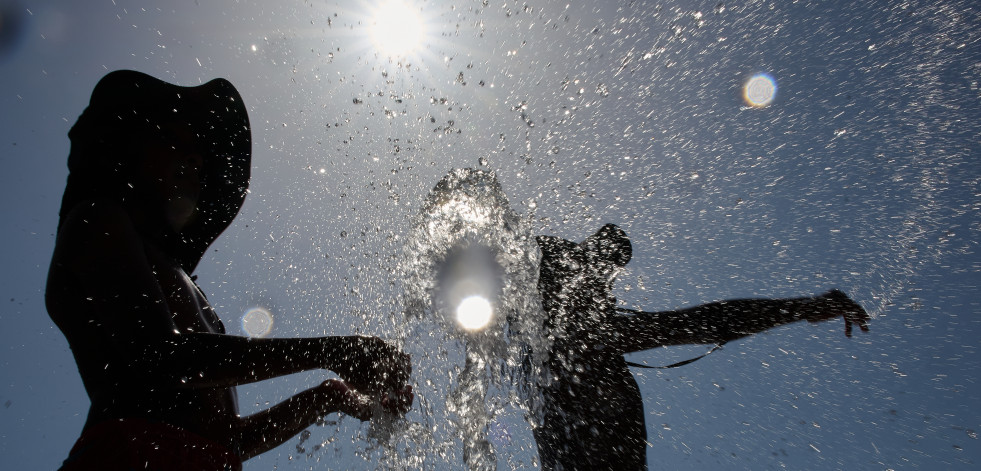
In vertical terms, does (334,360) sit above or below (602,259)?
below

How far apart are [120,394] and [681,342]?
98.8 inches

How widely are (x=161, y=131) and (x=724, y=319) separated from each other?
8.99 ft

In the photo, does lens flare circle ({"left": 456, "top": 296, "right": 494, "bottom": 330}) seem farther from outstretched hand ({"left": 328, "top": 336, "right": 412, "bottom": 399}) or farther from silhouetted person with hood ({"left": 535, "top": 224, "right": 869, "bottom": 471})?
outstretched hand ({"left": 328, "top": 336, "right": 412, "bottom": 399})

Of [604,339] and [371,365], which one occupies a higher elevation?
[604,339]

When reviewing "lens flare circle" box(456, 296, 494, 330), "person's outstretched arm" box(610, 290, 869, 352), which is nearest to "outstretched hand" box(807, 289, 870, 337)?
"person's outstretched arm" box(610, 290, 869, 352)

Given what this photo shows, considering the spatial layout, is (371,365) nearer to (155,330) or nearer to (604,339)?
(155,330)

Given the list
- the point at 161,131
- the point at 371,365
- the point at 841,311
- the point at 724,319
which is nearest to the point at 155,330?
the point at 371,365

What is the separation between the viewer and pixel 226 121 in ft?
6.15

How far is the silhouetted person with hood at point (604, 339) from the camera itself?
2.07 metres

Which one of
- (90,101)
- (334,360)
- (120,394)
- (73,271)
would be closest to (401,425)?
(334,360)

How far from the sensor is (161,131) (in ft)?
4.57

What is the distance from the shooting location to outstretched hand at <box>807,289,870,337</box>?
240 cm

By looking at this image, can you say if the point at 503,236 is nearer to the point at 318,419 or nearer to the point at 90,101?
the point at 318,419

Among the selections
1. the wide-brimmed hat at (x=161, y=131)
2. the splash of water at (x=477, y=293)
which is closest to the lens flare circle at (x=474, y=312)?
the splash of water at (x=477, y=293)
